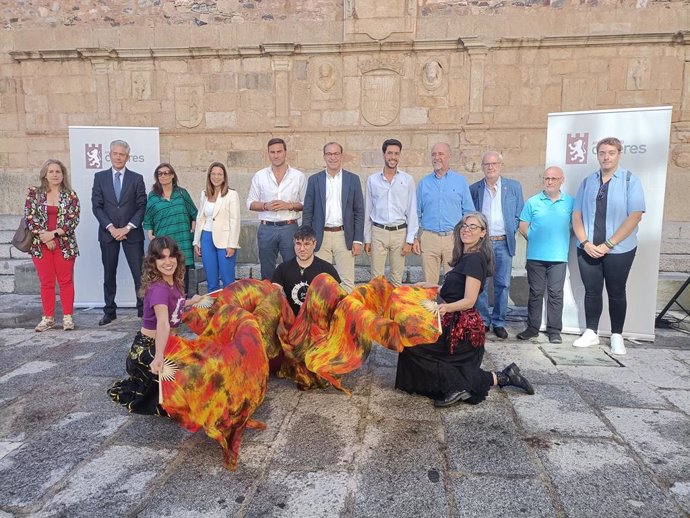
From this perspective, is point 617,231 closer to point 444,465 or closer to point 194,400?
point 444,465

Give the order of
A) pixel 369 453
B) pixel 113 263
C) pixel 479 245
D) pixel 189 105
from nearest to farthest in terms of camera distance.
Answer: pixel 369 453, pixel 479 245, pixel 113 263, pixel 189 105

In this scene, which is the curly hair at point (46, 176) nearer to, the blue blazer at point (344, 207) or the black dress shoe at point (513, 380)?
the blue blazer at point (344, 207)

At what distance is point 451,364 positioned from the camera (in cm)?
338

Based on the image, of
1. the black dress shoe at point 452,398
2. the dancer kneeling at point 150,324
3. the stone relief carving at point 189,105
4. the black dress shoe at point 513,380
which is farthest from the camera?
the stone relief carving at point 189,105

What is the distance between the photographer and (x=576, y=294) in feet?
17.0

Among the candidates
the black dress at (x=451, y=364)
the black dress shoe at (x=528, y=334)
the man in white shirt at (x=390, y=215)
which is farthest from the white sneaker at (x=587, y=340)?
the man in white shirt at (x=390, y=215)

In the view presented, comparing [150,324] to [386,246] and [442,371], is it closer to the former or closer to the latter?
[442,371]

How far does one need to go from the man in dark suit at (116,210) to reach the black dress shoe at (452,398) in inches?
148

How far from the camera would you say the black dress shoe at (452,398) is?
3260 mm

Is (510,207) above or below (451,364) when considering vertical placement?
above

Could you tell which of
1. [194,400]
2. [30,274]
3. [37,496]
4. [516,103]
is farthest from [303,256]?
[516,103]

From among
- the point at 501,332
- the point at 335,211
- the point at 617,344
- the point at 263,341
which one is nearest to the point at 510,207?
the point at 501,332

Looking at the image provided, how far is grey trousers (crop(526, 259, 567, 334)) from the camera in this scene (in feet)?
16.0

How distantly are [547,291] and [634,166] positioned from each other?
1.56 meters
